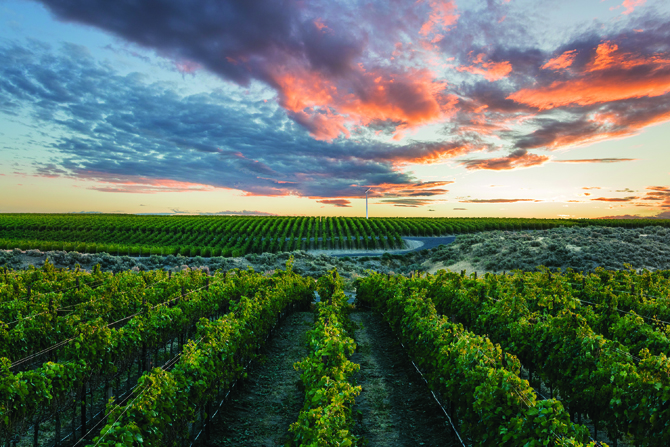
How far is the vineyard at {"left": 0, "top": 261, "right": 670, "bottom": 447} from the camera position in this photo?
4.79m

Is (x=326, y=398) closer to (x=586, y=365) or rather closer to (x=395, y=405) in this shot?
(x=395, y=405)

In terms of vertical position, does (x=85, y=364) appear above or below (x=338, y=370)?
below

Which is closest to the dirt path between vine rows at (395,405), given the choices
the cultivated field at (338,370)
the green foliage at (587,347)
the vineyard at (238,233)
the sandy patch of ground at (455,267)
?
the cultivated field at (338,370)

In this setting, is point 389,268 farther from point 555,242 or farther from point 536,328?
point 536,328

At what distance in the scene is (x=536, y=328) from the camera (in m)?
7.91

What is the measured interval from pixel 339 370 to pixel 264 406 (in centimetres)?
323

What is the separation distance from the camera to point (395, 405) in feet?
26.4

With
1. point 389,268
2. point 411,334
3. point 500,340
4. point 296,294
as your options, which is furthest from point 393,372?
point 389,268

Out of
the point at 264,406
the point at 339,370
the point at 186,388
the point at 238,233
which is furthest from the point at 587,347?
the point at 238,233

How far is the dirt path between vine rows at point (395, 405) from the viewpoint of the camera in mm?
6797

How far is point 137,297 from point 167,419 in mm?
7929

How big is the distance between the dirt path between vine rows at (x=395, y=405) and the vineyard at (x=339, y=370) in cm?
13

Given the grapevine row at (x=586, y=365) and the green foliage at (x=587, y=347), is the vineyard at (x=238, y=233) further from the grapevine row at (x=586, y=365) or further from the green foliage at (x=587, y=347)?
the grapevine row at (x=586, y=365)

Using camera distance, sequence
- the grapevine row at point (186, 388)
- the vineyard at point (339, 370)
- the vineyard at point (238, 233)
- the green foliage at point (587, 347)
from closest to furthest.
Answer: the grapevine row at point (186, 388), the vineyard at point (339, 370), the green foliage at point (587, 347), the vineyard at point (238, 233)
